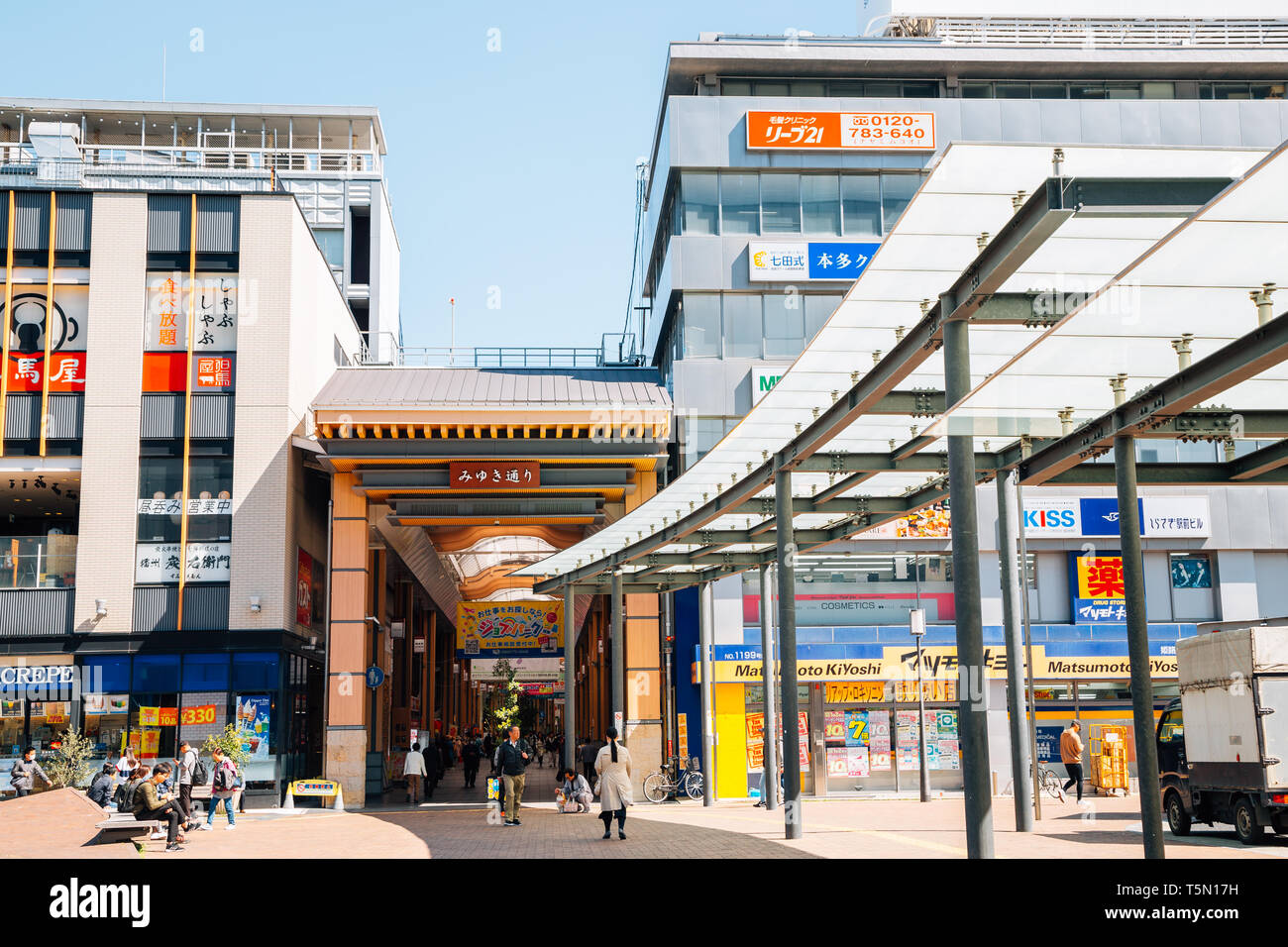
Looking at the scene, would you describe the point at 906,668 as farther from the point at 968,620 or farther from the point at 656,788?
the point at 968,620

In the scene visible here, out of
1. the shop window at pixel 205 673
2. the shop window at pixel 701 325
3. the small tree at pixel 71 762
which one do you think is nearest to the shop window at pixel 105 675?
the small tree at pixel 71 762

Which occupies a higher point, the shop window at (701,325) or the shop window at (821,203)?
the shop window at (821,203)

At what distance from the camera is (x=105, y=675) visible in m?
28.7

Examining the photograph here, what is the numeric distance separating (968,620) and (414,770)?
64.7 feet

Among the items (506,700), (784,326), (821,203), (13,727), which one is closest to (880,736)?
(784,326)

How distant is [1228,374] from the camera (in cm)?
1113

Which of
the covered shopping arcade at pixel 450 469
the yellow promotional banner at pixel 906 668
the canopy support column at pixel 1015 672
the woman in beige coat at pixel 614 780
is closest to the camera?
the canopy support column at pixel 1015 672

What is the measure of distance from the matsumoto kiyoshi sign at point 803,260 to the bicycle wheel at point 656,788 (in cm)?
1275

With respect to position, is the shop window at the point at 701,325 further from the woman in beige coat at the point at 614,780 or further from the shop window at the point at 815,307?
the woman in beige coat at the point at 614,780

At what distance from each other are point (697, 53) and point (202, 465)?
16724 millimetres

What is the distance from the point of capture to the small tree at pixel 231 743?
2769cm

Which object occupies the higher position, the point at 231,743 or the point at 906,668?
the point at 906,668

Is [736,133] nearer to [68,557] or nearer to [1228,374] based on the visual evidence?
[68,557]
